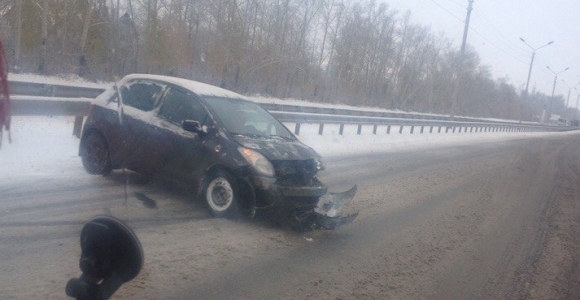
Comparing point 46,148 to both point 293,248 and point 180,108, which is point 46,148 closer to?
point 180,108

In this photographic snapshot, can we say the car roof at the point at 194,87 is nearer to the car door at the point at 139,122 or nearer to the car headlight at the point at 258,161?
the car door at the point at 139,122

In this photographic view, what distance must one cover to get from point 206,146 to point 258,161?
2.53 feet

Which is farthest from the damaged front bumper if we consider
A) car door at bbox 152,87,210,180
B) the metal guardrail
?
the metal guardrail

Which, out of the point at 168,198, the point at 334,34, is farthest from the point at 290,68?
the point at 168,198

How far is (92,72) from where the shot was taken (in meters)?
21.3

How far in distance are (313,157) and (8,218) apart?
3687 millimetres

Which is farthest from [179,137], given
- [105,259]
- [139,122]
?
[105,259]

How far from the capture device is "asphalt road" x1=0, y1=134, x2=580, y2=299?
4664 millimetres

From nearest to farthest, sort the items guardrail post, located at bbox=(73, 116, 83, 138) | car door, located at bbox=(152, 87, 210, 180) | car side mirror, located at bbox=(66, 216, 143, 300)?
car side mirror, located at bbox=(66, 216, 143, 300)
car door, located at bbox=(152, 87, 210, 180)
guardrail post, located at bbox=(73, 116, 83, 138)

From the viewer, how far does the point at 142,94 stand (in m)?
7.75

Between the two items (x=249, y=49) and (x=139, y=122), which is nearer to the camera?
(x=139, y=122)

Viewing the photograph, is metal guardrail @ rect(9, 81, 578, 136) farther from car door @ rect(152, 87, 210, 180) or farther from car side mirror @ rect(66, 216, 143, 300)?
car side mirror @ rect(66, 216, 143, 300)

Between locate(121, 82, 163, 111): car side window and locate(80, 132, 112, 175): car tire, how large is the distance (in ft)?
2.46

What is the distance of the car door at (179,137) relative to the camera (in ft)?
22.4
